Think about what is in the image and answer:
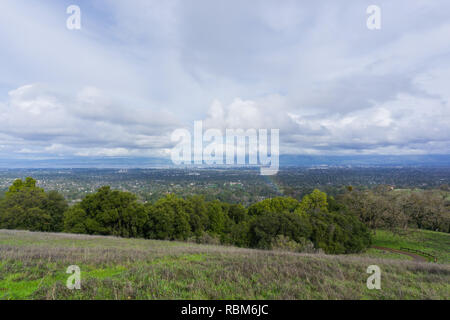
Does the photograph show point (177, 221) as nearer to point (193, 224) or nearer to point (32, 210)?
point (193, 224)

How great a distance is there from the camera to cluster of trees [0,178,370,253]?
75.2 feet

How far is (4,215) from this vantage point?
24797 millimetres

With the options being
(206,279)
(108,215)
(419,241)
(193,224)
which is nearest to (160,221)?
(193,224)

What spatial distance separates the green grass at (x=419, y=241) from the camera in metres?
26.8

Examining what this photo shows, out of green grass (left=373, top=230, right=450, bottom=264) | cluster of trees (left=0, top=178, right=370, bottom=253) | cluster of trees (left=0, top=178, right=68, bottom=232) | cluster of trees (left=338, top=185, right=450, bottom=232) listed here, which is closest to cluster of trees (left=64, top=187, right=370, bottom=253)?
cluster of trees (left=0, top=178, right=370, bottom=253)

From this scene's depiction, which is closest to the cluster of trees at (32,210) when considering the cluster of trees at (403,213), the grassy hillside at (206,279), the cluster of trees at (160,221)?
the cluster of trees at (160,221)

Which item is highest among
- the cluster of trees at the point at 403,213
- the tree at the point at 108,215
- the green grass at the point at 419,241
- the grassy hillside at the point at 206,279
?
the grassy hillside at the point at 206,279

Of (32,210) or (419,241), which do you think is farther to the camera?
(419,241)

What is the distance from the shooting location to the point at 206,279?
17.9 ft

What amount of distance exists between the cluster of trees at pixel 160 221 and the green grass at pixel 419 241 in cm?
628

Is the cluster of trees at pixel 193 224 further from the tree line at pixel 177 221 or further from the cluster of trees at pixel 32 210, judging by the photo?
the cluster of trees at pixel 32 210

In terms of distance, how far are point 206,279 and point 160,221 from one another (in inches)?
901

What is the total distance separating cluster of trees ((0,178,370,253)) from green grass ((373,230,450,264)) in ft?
20.6
